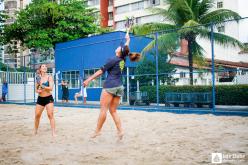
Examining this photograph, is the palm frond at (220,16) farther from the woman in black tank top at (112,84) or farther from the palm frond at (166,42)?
the woman in black tank top at (112,84)

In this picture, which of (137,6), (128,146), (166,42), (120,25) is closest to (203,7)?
(166,42)

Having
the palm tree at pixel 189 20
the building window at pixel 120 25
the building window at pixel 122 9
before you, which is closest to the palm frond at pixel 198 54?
the palm tree at pixel 189 20

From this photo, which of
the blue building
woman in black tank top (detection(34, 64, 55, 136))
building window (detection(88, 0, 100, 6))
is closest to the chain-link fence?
the blue building

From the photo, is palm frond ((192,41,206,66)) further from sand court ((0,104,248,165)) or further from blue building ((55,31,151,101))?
sand court ((0,104,248,165))

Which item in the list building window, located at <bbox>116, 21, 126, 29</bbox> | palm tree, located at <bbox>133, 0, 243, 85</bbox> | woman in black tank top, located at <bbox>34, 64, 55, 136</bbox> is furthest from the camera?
building window, located at <bbox>116, 21, 126, 29</bbox>

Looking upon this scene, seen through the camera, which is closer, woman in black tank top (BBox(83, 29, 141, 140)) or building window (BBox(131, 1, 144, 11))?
woman in black tank top (BBox(83, 29, 141, 140))

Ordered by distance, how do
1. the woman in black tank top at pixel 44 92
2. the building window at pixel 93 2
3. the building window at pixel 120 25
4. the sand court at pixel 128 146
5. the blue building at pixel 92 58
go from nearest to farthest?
the sand court at pixel 128 146 < the woman in black tank top at pixel 44 92 < the blue building at pixel 92 58 < the building window at pixel 120 25 < the building window at pixel 93 2

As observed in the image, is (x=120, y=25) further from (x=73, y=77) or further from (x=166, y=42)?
(x=166, y=42)

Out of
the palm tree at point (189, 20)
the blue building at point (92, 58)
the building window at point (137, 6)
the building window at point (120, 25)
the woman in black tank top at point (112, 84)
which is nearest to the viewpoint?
the woman in black tank top at point (112, 84)

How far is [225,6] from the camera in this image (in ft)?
118

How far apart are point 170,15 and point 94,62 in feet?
24.3

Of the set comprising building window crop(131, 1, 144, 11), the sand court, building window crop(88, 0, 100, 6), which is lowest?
the sand court

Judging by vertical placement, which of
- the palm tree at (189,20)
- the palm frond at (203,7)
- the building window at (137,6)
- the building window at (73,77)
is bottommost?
the building window at (73,77)

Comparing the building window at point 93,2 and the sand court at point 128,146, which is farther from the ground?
the building window at point 93,2
